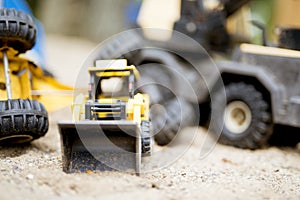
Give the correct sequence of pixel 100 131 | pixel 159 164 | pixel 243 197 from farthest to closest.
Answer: pixel 159 164, pixel 100 131, pixel 243 197

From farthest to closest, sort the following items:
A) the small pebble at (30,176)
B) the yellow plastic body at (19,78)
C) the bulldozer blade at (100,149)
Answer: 1. the yellow plastic body at (19,78)
2. the bulldozer blade at (100,149)
3. the small pebble at (30,176)

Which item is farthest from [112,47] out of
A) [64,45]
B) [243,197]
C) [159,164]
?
[64,45]

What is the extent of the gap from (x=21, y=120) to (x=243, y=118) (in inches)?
93.3

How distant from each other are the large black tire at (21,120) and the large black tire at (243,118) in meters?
2.02

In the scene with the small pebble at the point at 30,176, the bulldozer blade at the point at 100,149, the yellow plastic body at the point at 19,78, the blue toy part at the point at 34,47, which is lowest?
the small pebble at the point at 30,176

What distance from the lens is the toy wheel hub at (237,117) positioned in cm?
450

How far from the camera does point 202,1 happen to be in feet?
16.6

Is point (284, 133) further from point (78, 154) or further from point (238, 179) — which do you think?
point (78, 154)

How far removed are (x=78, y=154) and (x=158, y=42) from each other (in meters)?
2.04

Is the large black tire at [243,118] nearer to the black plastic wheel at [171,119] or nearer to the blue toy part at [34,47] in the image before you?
the black plastic wheel at [171,119]

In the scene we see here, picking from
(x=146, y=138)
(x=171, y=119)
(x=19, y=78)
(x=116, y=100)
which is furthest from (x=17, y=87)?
(x=171, y=119)

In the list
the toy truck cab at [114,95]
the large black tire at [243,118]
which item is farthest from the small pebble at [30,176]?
the large black tire at [243,118]

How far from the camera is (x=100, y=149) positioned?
10.7ft

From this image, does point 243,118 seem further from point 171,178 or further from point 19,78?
point 19,78
